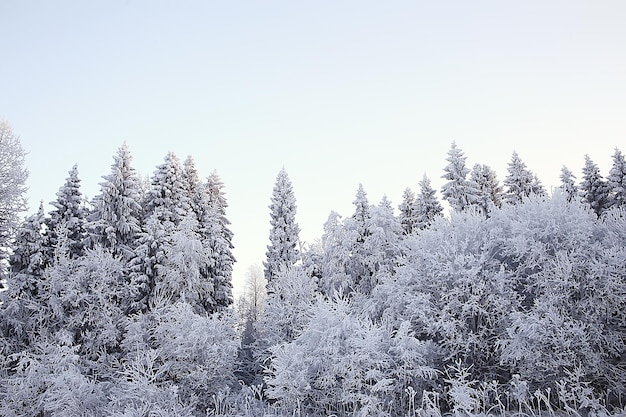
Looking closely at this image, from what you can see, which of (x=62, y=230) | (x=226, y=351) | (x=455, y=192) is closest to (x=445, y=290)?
(x=226, y=351)

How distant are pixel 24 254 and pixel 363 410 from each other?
2443cm

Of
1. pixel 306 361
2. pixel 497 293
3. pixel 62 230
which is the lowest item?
pixel 306 361

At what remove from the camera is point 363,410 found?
17859mm

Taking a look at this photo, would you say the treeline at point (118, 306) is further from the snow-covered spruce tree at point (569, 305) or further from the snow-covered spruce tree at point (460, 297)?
the snow-covered spruce tree at point (569, 305)

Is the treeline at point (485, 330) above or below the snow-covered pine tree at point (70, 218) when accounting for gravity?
below

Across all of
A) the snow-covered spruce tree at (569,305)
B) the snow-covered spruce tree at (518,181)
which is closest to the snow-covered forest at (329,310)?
the snow-covered spruce tree at (569,305)

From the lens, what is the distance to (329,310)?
21.9 meters

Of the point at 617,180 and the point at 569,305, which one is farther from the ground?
the point at 617,180

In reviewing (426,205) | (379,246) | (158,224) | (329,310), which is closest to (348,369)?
(329,310)

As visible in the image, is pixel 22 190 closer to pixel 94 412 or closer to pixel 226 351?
pixel 94 412

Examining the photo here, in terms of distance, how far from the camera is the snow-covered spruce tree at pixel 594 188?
1439 inches

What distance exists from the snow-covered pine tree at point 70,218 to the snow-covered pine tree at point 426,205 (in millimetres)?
27094

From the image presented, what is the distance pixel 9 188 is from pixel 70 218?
4853 millimetres

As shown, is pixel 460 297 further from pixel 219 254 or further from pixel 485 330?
pixel 219 254
